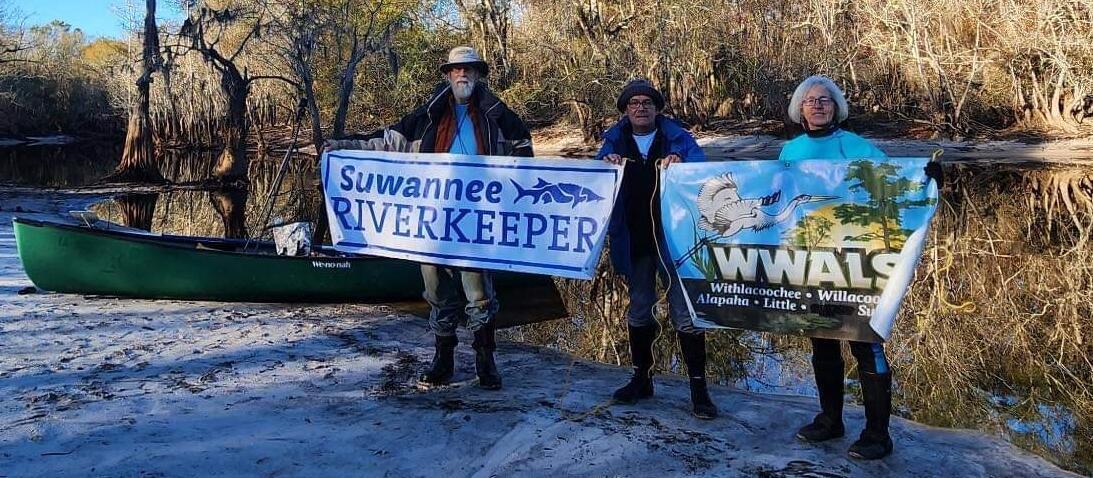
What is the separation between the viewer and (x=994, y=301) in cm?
792

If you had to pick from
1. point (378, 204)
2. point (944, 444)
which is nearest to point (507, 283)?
point (378, 204)

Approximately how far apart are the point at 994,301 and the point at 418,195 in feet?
19.6

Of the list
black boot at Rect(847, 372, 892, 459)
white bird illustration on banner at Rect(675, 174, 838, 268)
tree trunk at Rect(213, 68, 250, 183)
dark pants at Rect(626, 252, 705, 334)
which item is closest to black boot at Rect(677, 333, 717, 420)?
dark pants at Rect(626, 252, 705, 334)

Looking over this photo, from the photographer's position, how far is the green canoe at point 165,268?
7.15 meters

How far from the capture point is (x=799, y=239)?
380 centimetres

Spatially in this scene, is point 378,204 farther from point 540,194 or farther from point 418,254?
point 540,194

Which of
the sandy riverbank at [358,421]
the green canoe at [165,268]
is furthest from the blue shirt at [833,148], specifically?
the green canoe at [165,268]

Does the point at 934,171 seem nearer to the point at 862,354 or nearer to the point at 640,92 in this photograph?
the point at 862,354

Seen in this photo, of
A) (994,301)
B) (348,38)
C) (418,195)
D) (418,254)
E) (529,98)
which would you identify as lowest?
(994,301)

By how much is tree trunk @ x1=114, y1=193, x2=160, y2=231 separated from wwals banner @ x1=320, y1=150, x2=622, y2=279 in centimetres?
1034

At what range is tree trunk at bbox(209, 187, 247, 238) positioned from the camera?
13.9 meters

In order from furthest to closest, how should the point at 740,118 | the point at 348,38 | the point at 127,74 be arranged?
the point at 127,74, the point at 348,38, the point at 740,118

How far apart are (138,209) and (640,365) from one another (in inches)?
605

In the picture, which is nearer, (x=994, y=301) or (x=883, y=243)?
(x=883, y=243)
